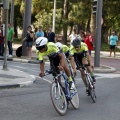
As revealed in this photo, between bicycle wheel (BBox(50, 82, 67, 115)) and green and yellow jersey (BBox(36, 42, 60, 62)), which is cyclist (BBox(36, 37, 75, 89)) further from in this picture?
bicycle wheel (BBox(50, 82, 67, 115))

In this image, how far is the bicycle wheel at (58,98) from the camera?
26.1ft

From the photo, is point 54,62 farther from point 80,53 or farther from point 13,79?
point 13,79

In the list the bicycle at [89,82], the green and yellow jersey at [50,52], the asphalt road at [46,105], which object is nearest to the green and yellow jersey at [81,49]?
the bicycle at [89,82]

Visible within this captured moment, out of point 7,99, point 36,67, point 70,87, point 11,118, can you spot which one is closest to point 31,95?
point 7,99

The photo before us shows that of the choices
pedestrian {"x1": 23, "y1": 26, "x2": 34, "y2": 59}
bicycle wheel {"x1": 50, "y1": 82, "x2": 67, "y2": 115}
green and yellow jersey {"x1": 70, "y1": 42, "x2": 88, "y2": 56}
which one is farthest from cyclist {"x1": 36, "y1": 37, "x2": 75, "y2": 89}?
pedestrian {"x1": 23, "y1": 26, "x2": 34, "y2": 59}

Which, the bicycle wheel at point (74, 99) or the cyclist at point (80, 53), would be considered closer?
the bicycle wheel at point (74, 99)

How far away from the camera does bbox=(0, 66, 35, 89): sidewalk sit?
1174cm

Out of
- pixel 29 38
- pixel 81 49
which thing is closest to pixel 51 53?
pixel 81 49

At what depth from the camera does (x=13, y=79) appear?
1295 cm

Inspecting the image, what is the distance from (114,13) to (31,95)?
86.1ft

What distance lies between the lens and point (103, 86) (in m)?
12.7

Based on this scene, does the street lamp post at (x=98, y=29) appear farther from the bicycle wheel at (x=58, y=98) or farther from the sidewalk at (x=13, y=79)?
the bicycle wheel at (x=58, y=98)

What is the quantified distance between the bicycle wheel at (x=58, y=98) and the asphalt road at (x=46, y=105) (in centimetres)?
13

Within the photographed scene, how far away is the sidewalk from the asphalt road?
0.23 metres
